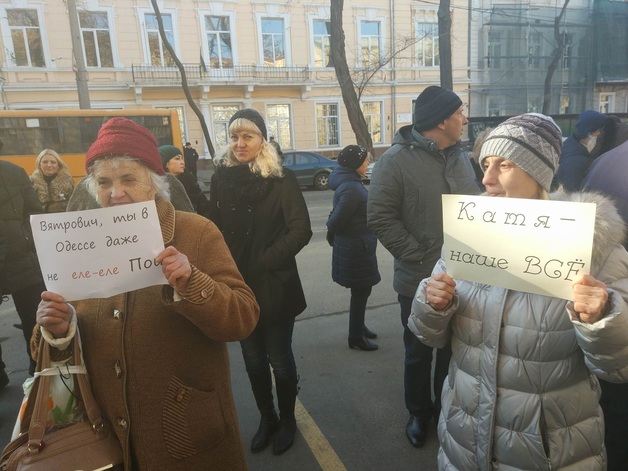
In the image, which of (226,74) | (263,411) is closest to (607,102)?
(226,74)

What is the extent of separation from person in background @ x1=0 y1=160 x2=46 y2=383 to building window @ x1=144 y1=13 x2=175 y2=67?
62.5 feet

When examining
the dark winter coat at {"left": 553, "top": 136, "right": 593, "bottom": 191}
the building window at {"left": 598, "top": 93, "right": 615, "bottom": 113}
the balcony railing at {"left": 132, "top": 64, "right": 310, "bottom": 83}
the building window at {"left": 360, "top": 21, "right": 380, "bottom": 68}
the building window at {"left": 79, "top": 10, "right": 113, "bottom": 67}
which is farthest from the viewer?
the building window at {"left": 598, "top": 93, "right": 615, "bottom": 113}

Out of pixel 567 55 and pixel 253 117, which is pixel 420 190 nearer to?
pixel 253 117

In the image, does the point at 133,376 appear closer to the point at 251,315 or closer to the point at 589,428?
the point at 251,315

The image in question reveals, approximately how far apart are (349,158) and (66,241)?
8.55 ft

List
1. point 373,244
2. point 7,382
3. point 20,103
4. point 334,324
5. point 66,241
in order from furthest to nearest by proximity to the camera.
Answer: point 20,103
point 334,324
point 373,244
point 7,382
point 66,241

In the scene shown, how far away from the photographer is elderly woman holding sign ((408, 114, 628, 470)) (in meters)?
1.34

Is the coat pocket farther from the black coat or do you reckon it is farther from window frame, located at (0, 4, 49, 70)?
window frame, located at (0, 4, 49, 70)

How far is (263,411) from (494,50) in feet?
91.3

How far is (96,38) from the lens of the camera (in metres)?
19.3

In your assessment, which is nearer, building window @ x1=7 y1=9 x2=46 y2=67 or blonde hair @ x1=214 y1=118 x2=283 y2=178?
blonde hair @ x1=214 y1=118 x2=283 y2=178

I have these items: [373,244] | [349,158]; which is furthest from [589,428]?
[349,158]

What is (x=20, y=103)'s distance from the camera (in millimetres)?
18688

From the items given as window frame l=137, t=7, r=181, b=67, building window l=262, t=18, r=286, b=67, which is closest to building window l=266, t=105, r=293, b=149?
building window l=262, t=18, r=286, b=67
